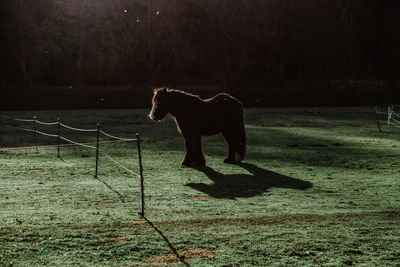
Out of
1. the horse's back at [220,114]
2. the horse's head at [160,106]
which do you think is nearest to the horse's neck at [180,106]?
the horse's head at [160,106]

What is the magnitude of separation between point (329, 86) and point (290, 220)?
44406mm

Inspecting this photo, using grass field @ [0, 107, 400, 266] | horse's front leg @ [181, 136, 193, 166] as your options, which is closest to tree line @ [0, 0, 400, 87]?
grass field @ [0, 107, 400, 266]

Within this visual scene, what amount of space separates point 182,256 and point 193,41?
161 feet

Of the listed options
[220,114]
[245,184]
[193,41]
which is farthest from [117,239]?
[193,41]

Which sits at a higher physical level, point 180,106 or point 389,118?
point 180,106

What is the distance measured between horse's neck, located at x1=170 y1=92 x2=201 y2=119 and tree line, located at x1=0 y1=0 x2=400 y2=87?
36998 mm

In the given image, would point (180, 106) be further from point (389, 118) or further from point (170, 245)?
point (389, 118)

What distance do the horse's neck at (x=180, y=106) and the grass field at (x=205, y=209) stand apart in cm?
158

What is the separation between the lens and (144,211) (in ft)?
27.2

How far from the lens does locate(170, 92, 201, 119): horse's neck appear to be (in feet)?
43.5

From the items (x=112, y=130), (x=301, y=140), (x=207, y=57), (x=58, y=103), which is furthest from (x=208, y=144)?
(x=207, y=57)

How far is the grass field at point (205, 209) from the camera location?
615 centimetres

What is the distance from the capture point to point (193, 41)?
53469 millimetres

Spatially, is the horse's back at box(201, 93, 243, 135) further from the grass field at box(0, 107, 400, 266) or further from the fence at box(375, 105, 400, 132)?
the fence at box(375, 105, 400, 132)
